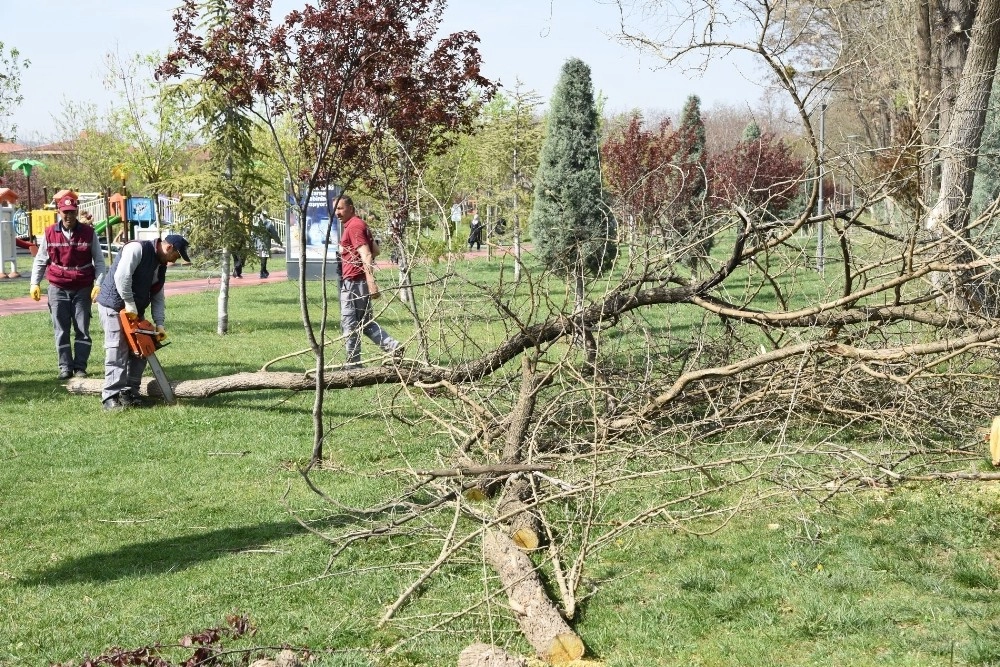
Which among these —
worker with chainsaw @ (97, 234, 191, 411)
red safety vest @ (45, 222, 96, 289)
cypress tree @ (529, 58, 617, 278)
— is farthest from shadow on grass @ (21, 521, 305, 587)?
cypress tree @ (529, 58, 617, 278)

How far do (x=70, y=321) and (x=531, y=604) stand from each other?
719 cm

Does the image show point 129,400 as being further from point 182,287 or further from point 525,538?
point 182,287

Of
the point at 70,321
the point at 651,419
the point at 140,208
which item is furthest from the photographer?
the point at 140,208

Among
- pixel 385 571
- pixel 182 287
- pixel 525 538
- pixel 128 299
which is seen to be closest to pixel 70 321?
pixel 128 299

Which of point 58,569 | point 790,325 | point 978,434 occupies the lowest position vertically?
point 58,569

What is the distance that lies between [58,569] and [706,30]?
4.28 metres

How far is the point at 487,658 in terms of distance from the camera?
370 cm

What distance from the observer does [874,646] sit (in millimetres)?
3836

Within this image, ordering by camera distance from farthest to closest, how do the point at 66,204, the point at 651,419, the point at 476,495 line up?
the point at 66,204
the point at 651,419
the point at 476,495

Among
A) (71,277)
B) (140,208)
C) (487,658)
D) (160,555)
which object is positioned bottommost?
(160,555)

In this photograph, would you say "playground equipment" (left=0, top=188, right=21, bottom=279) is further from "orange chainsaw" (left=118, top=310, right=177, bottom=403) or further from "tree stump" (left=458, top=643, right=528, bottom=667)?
"tree stump" (left=458, top=643, right=528, bottom=667)

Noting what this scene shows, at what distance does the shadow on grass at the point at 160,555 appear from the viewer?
4.91 m

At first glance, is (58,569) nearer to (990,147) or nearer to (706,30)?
(706,30)

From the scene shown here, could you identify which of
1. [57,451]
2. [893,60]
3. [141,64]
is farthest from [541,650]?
[141,64]
